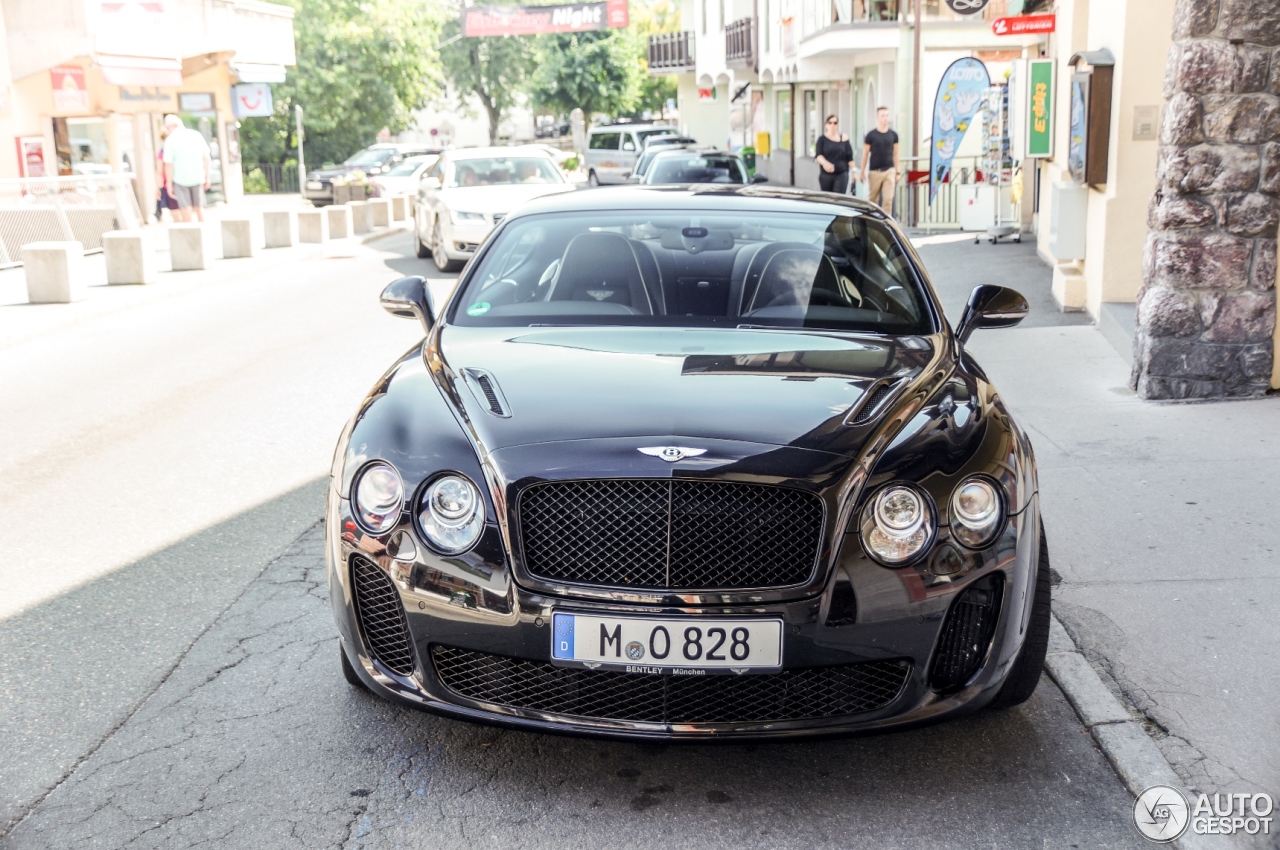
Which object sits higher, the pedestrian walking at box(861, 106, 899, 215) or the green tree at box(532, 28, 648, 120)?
the green tree at box(532, 28, 648, 120)

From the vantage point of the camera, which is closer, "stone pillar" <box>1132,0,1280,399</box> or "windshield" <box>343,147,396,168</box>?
"stone pillar" <box>1132,0,1280,399</box>

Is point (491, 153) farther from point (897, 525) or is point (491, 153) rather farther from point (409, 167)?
point (409, 167)

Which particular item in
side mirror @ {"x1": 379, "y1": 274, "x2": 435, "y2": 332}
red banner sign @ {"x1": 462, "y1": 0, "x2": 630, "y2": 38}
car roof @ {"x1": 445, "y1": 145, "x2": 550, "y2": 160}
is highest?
red banner sign @ {"x1": 462, "y1": 0, "x2": 630, "y2": 38}

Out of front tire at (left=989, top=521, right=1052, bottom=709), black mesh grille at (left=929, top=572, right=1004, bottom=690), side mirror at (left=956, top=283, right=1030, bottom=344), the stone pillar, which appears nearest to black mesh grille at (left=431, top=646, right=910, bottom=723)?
black mesh grille at (left=929, top=572, right=1004, bottom=690)

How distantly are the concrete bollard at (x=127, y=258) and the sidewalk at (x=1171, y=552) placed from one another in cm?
1114

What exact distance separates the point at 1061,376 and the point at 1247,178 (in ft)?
6.19

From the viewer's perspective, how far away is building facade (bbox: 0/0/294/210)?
25.4 meters

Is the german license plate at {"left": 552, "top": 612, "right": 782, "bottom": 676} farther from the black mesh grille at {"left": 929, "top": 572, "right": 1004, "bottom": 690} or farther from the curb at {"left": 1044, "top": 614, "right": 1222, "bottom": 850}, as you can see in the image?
the curb at {"left": 1044, "top": 614, "right": 1222, "bottom": 850}

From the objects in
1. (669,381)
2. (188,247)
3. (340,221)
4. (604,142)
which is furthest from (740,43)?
(669,381)

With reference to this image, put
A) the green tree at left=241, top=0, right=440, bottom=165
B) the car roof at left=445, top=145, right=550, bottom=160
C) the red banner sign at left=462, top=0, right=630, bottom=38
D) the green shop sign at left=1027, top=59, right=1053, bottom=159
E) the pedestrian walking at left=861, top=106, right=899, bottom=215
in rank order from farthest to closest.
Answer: the red banner sign at left=462, top=0, right=630, bottom=38 < the green tree at left=241, top=0, right=440, bottom=165 < the pedestrian walking at left=861, top=106, right=899, bottom=215 < the car roof at left=445, top=145, right=550, bottom=160 < the green shop sign at left=1027, top=59, right=1053, bottom=159

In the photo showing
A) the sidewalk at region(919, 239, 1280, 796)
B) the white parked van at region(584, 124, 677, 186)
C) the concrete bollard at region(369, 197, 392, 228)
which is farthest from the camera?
the white parked van at region(584, 124, 677, 186)

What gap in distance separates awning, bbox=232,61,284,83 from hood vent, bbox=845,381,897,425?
31757 millimetres

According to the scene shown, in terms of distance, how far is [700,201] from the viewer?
17.6 ft

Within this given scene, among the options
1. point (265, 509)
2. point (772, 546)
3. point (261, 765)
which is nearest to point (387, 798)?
point (261, 765)
